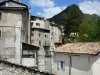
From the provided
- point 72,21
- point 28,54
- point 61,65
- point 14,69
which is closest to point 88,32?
point 28,54

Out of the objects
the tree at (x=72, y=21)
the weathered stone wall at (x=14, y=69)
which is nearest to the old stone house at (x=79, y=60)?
the weathered stone wall at (x=14, y=69)

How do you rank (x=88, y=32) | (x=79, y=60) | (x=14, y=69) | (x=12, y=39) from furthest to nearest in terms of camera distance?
(x=88, y=32), (x=12, y=39), (x=79, y=60), (x=14, y=69)

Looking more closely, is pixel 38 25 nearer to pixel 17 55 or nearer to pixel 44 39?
pixel 44 39

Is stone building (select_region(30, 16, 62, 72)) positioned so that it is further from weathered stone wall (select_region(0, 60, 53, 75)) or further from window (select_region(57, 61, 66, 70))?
weathered stone wall (select_region(0, 60, 53, 75))

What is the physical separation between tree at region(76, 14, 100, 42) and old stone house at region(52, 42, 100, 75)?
1329 centimetres

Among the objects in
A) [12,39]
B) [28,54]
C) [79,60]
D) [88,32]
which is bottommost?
[28,54]

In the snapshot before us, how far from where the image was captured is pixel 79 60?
22.6 m

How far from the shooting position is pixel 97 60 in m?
20.7

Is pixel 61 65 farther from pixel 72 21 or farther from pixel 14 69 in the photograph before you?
pixel 72 21

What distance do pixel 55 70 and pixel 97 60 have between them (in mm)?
8070

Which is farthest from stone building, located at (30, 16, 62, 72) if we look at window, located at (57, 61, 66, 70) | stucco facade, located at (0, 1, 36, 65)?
window, located at (57, 61, 66, 70)

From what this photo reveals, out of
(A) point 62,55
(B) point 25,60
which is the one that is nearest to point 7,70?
(A) point 62,55

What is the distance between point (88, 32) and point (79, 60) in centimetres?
2111

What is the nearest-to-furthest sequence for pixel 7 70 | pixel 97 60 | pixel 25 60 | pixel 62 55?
pixel 7 70, pixel 97 60, pixel 62 55, pixel 25 60
